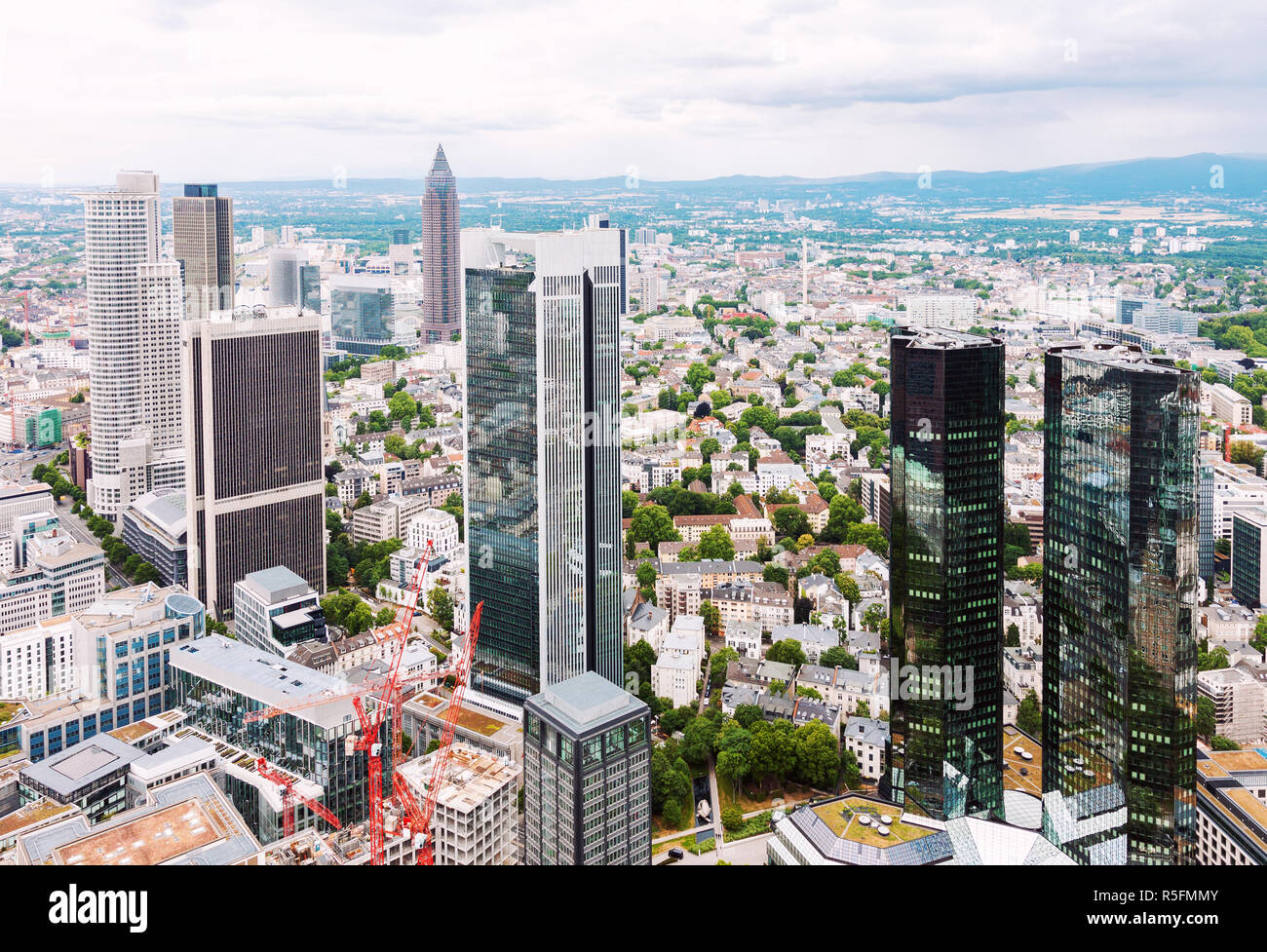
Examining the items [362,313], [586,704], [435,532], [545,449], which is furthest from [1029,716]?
[362,313]

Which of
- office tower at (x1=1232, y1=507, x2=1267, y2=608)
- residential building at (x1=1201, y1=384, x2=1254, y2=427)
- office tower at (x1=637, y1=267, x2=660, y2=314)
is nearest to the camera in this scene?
office tower at (x1=1232, y1=507, x2=1267, y2=608)

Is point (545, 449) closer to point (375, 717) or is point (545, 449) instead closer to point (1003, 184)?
point (375, 717)

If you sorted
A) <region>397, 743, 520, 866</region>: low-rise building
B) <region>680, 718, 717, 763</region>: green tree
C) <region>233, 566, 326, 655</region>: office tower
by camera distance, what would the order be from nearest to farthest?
<region>397, 743, 520, 866</region>: low-rise building < <region>680, 718, 717, 763</region>: green tree < <region>233, 566, 326, 655</region>: office tower

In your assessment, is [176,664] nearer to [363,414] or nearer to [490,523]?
[490,523]

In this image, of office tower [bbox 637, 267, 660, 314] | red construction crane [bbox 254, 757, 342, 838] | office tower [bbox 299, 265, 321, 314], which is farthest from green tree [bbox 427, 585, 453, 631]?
office tower [bbox 637, 267, 660, 314]

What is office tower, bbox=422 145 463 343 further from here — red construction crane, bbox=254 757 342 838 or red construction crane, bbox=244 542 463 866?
red construction crane, bbox=254 757 342 838
